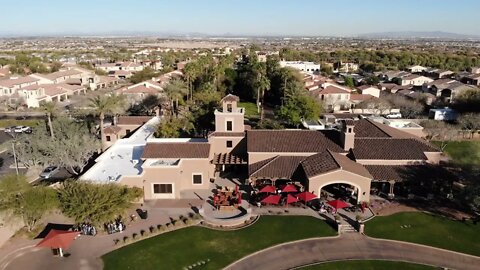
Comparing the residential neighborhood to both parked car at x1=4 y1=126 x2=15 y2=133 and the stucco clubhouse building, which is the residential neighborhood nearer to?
the stucco clubhouse building

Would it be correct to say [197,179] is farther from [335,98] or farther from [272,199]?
[335,98]

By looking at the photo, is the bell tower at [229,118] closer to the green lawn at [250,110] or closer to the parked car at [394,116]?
the green lawn at [250,110]

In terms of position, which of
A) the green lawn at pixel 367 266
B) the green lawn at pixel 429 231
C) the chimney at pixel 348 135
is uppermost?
the chimney at pixel 348 135

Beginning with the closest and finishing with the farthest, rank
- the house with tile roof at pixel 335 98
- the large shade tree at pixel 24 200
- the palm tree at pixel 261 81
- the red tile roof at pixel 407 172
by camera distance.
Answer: the large shade tree at pixel 24 200 < the red tile roof at pixel 407 172 < the palm tree at pixel 261 81 < the house with tile roof at pixel 335 98

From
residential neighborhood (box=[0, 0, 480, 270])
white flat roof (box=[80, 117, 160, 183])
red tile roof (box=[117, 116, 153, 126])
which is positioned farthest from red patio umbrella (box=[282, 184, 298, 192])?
red tile roof (box=[117, 116, 153, 126])

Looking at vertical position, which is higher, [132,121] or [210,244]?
[132,121]

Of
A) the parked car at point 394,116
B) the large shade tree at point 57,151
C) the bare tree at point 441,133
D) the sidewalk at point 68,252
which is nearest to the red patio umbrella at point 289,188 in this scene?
the sidewalk at point 68,252

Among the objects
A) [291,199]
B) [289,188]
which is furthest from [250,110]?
[291,199]
